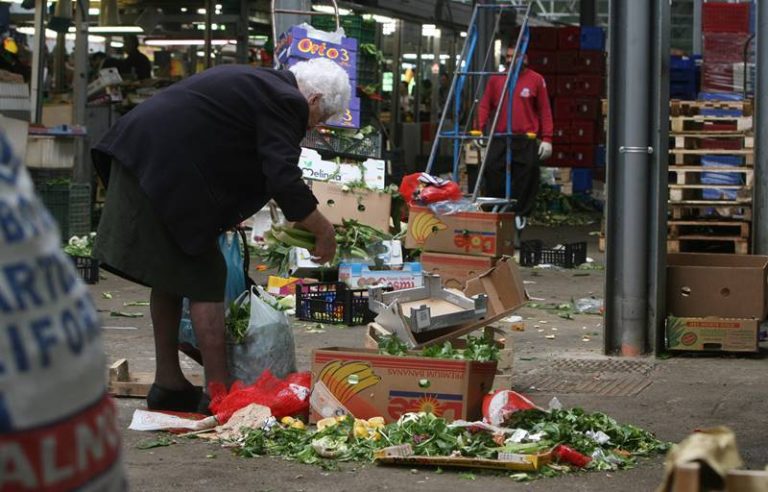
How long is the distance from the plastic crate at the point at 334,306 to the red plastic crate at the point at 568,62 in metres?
14.0

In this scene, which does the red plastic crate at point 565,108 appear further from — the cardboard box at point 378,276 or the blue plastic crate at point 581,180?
the cardboard box at point 378,276

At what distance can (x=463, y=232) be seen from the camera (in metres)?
10.6

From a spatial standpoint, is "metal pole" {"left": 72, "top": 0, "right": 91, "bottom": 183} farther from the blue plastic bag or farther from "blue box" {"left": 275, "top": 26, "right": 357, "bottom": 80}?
the blue plastic bag

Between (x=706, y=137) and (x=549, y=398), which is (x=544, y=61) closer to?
(x=706, y=137)

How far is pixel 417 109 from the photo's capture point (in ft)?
98.9

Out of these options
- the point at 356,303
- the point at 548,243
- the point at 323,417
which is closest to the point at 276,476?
the point at 323,417

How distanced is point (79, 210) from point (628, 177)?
316 inches

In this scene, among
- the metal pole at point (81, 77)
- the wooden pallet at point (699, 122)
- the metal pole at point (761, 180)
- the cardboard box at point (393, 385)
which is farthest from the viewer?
the metal pole at point (81, 77)

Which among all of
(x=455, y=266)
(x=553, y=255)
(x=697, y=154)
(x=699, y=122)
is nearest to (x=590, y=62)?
(x=699, y=122)

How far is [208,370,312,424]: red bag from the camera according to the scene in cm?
578

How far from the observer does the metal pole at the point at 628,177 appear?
7828mm

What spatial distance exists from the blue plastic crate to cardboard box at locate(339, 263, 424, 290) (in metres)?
13.5

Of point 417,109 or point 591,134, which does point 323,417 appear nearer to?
point 591,134

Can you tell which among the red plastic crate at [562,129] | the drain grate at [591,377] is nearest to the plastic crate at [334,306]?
the drain grate at [591,377]
